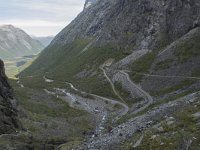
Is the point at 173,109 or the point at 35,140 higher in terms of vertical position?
the point at 173,109

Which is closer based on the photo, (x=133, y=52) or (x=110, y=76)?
(x=110, y=76)

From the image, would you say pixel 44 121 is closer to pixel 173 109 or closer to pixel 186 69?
pixel 173 109

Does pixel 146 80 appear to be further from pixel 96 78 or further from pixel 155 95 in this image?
pixel 96 78

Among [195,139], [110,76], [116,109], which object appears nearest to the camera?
[195,139]

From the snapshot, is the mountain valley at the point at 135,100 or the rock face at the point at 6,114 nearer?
the mountain valley at the point at 135,100

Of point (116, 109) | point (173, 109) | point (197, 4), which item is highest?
point (197, 4)

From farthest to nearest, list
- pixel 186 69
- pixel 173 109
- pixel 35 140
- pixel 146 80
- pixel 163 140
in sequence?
pixel 146 80, pixel 186 69, pixel 35 140, pixel 173 109, pixel 163 140

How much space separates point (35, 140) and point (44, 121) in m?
22.0

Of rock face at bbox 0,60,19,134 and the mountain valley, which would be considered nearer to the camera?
the mountain valley

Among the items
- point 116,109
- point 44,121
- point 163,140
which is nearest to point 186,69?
point 116,109

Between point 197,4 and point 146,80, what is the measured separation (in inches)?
2051

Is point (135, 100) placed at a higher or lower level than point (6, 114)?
lower

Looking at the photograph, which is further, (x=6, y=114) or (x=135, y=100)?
(x=135, y=100)

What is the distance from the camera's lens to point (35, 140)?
6425cm
